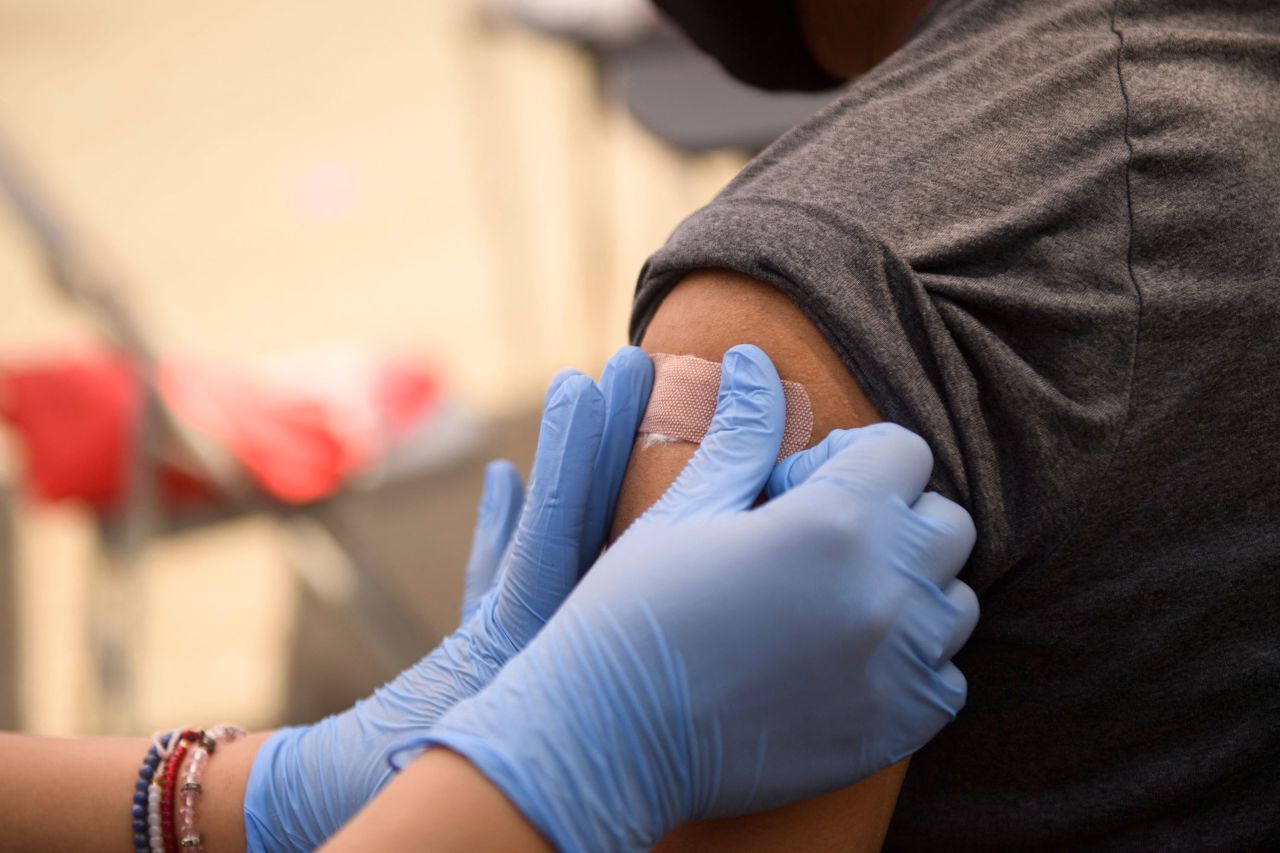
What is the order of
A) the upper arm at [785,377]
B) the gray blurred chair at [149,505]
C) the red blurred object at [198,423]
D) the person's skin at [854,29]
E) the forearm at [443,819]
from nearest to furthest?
the forearm at [443,819], the upper arm at [785,377], the person's skin at [854,29], the gray blurred chair at [149,505], the red blurred object at [198,423]

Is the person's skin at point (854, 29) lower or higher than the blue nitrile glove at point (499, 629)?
higher

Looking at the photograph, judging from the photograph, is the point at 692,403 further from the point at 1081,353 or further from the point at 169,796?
the point at 169,796

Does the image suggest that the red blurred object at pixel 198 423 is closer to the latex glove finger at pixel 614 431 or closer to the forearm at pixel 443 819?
the latex glove finger at pixel 614 431

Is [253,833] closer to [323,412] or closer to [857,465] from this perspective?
[857,465]

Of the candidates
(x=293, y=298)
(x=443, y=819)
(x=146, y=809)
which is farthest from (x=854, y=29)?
(x=293, y=298)

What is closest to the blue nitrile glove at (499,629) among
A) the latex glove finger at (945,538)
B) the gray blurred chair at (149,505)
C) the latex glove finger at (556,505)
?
the latex glove finger at (556,505)

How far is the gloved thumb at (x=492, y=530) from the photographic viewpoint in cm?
120

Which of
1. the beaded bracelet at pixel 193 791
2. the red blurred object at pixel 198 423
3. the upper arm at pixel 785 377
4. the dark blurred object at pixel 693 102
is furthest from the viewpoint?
the dark blurred object at pixel 693 102

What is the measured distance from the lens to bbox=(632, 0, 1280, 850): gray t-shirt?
0.82m

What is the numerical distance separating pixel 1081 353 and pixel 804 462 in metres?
0.20

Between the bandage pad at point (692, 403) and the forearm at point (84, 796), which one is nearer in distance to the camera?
the bandage pad at point (692, 403)

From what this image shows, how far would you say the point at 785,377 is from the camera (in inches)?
33.8

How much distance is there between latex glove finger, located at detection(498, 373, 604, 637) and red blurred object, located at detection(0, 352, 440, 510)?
1096 millimetres

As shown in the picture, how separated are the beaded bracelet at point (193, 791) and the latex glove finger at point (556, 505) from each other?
29cm
